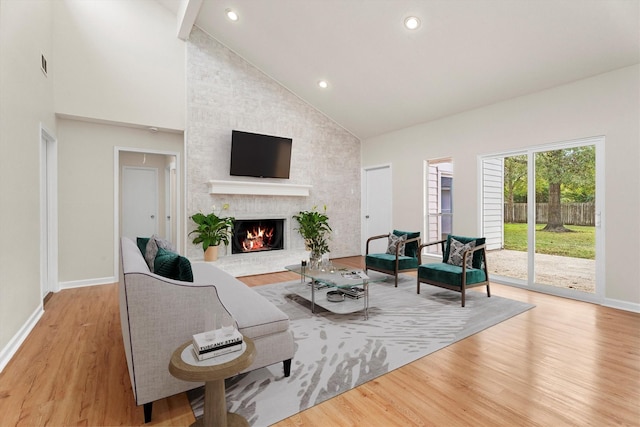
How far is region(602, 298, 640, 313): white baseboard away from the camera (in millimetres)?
3549

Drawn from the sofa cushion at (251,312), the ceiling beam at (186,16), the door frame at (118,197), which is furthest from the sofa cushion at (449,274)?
the ceiling beam at (186,16)

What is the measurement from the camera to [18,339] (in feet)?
9.05

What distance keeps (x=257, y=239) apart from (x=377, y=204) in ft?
9.13

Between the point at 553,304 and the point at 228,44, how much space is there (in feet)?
20.7

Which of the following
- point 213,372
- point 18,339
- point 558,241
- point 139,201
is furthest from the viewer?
point 139,201

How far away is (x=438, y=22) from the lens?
3744mm

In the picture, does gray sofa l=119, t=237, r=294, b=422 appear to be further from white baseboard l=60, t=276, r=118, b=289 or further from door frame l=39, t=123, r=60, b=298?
white baseboard l=60, t=276, r=118, b=289

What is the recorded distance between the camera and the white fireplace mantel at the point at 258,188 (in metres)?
5.46

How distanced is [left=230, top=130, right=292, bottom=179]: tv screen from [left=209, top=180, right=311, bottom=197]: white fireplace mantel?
7.6 inches

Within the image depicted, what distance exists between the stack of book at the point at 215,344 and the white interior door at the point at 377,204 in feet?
17.8

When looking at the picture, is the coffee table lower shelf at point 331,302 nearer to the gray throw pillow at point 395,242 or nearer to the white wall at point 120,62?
the gray throw pillow at point 395,242

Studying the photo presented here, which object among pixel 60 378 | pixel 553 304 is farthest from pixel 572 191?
pixel 60 378

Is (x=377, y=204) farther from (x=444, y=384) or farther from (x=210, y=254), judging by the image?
(x=444, y=384)

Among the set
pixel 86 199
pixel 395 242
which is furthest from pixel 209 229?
pixel 395 242
